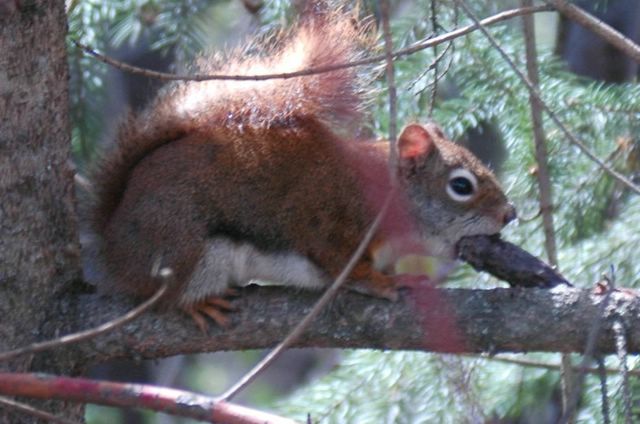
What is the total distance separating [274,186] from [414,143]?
0.94ft

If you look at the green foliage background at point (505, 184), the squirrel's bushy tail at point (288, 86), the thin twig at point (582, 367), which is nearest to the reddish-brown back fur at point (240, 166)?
the squirrel's bushy tail at point (288, 86)

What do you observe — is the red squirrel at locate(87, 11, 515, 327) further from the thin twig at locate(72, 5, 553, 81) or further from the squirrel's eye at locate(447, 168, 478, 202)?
the thin twig at locate(72, 5, 553, 81)

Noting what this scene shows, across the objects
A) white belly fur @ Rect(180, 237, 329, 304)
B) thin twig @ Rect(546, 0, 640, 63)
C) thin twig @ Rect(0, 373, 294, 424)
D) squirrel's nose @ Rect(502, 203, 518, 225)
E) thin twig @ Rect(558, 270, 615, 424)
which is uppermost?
thin twig @ Rect(546, 0, 640, 63)

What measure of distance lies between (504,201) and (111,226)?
710mm

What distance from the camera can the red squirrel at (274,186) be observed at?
1955 mm

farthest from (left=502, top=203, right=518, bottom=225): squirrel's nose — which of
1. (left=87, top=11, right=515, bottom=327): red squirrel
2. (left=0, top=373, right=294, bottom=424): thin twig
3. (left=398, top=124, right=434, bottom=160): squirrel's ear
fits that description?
(left=0, top=373, right=294, bottom=424): thin twig

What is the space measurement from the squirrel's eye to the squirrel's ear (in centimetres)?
7

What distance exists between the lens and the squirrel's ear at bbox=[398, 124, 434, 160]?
6.91ft

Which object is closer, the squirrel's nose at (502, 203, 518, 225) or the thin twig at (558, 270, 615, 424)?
the thin twig at (558, 270, 615, 424)

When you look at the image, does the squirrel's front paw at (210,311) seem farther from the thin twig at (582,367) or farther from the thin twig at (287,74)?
the thin twig at (582,367)

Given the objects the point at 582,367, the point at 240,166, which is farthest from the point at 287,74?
the point at 582,367

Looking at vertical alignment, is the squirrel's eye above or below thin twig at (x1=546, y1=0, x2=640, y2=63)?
below

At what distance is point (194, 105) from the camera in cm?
207

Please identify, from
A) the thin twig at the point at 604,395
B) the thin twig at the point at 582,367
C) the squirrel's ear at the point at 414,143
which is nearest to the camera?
the thin twig at the point at 582,367
